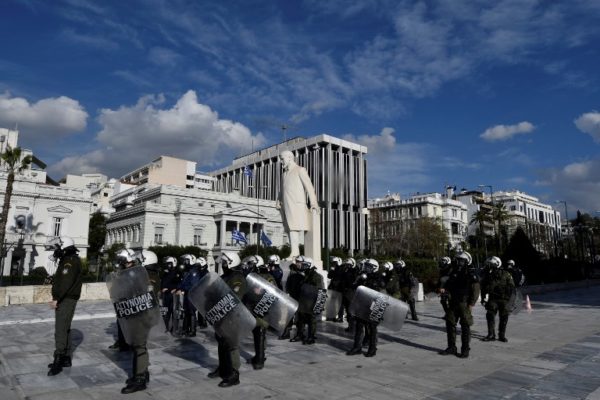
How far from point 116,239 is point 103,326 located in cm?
7745

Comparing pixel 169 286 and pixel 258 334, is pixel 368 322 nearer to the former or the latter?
pixel 258 334

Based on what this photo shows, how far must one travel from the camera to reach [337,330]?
12602mm

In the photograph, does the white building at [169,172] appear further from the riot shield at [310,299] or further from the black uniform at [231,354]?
the black uniform at [231,354]

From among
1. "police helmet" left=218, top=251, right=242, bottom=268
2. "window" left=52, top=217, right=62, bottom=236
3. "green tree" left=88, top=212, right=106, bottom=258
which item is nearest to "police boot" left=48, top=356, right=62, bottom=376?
"police helmet" left=218, top=251, right=242, bottom=268

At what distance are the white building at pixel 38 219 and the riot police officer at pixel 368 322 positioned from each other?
5706cm

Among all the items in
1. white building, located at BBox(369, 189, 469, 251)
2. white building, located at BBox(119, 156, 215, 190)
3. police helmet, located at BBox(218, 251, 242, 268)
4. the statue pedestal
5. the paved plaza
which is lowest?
the paved plaza

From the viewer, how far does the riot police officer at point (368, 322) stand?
8.95 m

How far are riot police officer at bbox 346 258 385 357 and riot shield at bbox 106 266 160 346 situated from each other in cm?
444

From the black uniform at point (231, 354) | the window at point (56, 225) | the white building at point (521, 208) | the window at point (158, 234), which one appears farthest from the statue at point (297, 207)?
the white building at point (521, 208)

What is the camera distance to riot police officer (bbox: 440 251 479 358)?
8.92 metres

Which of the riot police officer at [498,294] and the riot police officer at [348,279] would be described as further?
the riot police officer at [348,279]

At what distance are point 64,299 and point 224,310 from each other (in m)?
3.05

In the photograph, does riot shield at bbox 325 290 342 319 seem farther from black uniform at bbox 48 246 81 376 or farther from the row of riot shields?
black uniform at bbox 48 246 81 376

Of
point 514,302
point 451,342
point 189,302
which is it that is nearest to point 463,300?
point 451,342
